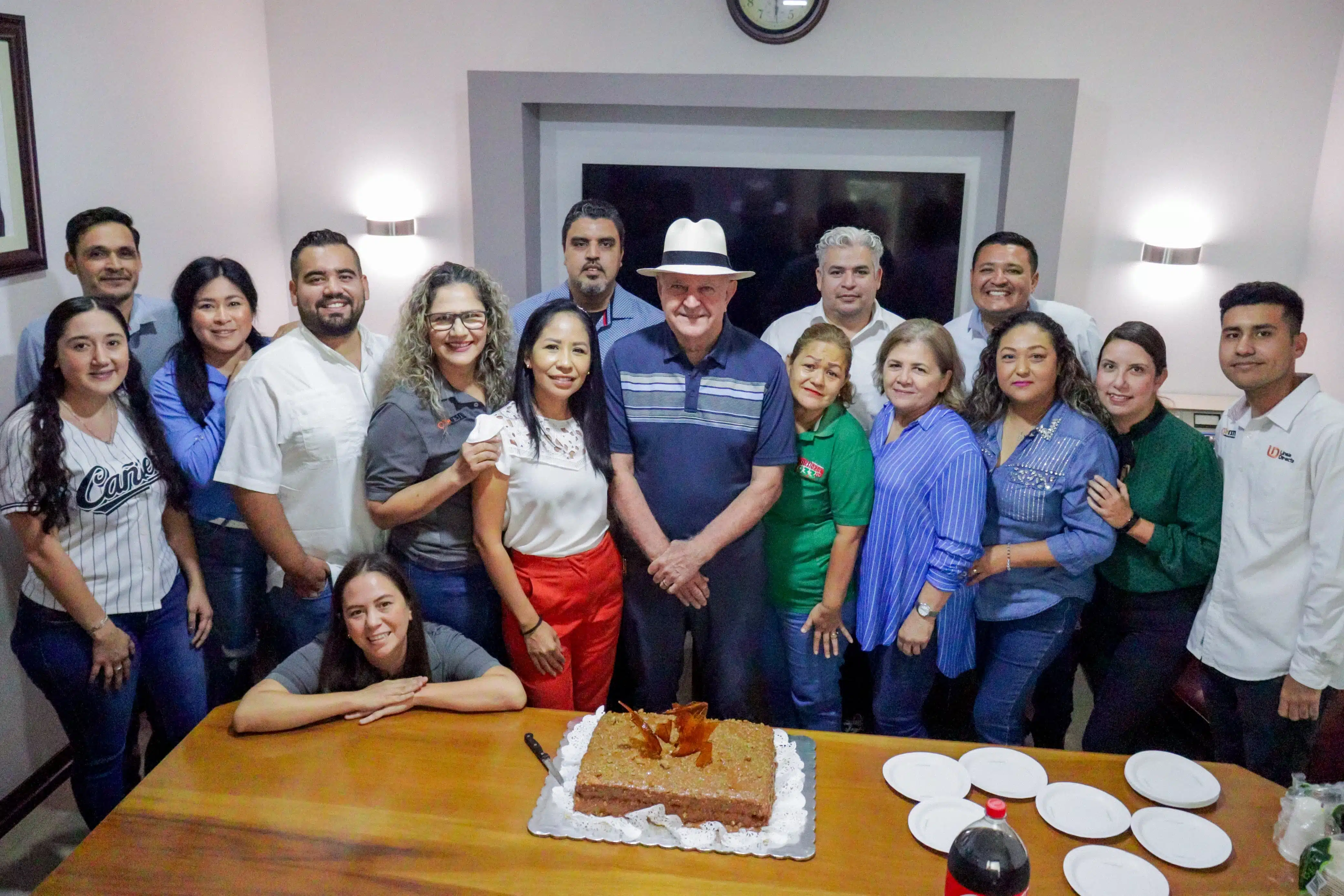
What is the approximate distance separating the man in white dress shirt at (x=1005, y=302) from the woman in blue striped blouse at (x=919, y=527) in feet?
1.65

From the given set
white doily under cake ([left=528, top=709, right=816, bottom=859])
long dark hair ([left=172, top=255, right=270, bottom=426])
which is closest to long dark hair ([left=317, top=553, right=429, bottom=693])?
white doily under cake ([left=528, top=709, right=816, bottom=859])

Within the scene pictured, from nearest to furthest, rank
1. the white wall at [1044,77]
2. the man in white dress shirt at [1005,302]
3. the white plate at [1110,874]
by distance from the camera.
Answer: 1. the white plate at [1110,874]
2. the man in white dress shirt at [1005,302]
3. the white wall at [1044,77]

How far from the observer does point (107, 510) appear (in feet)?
7.37

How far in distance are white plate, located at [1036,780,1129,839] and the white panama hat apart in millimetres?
1388

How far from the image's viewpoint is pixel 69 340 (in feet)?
7.10

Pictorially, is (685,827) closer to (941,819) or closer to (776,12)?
(941,819)

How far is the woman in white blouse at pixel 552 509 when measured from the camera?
227 centimetres

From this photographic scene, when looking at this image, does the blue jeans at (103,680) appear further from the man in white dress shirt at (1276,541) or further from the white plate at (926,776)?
the man in white dress shirt at (1276,541)

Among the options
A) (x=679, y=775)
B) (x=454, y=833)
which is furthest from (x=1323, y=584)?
(x=454, y=833)

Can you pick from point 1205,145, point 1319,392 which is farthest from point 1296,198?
point 1319,392

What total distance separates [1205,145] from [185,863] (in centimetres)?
446

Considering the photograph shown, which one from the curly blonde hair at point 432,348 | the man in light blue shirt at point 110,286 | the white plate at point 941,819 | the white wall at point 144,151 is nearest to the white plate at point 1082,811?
the white plate at point 941,819

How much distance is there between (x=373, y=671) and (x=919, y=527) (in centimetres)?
134

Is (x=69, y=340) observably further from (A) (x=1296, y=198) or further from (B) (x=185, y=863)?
(A) (x=1296, y=198)
